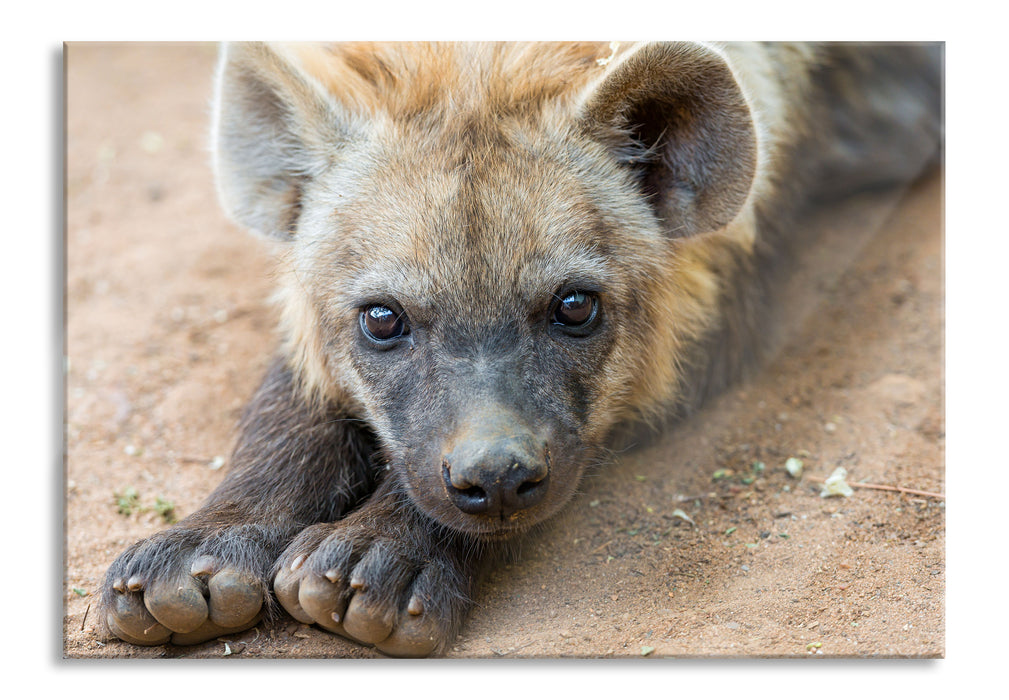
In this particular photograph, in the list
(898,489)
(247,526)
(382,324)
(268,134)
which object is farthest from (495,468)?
(898,489)

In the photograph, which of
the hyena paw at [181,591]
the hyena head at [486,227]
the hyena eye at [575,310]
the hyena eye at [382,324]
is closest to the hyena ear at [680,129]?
the hyena head at [486,227]

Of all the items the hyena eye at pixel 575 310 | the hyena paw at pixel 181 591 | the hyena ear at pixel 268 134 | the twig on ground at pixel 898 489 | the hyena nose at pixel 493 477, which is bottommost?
the hyena paw at pixel 181 591

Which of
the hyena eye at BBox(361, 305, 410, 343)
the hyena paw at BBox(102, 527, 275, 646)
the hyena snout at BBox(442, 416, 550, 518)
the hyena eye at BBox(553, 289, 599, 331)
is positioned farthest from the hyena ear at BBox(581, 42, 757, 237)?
the hyena paw at BBox(102, 527, 275, 646)

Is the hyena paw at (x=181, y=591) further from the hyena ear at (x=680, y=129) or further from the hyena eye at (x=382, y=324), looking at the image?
the hyena ear at (x=680, y=129)

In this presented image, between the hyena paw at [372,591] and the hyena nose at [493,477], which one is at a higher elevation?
the hyena nose at [493,477]

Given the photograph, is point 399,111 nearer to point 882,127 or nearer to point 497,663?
point 497,663

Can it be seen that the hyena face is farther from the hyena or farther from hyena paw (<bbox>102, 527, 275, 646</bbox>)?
hyena paw (<bbox>102, 527, 275, 646</bbox>)
